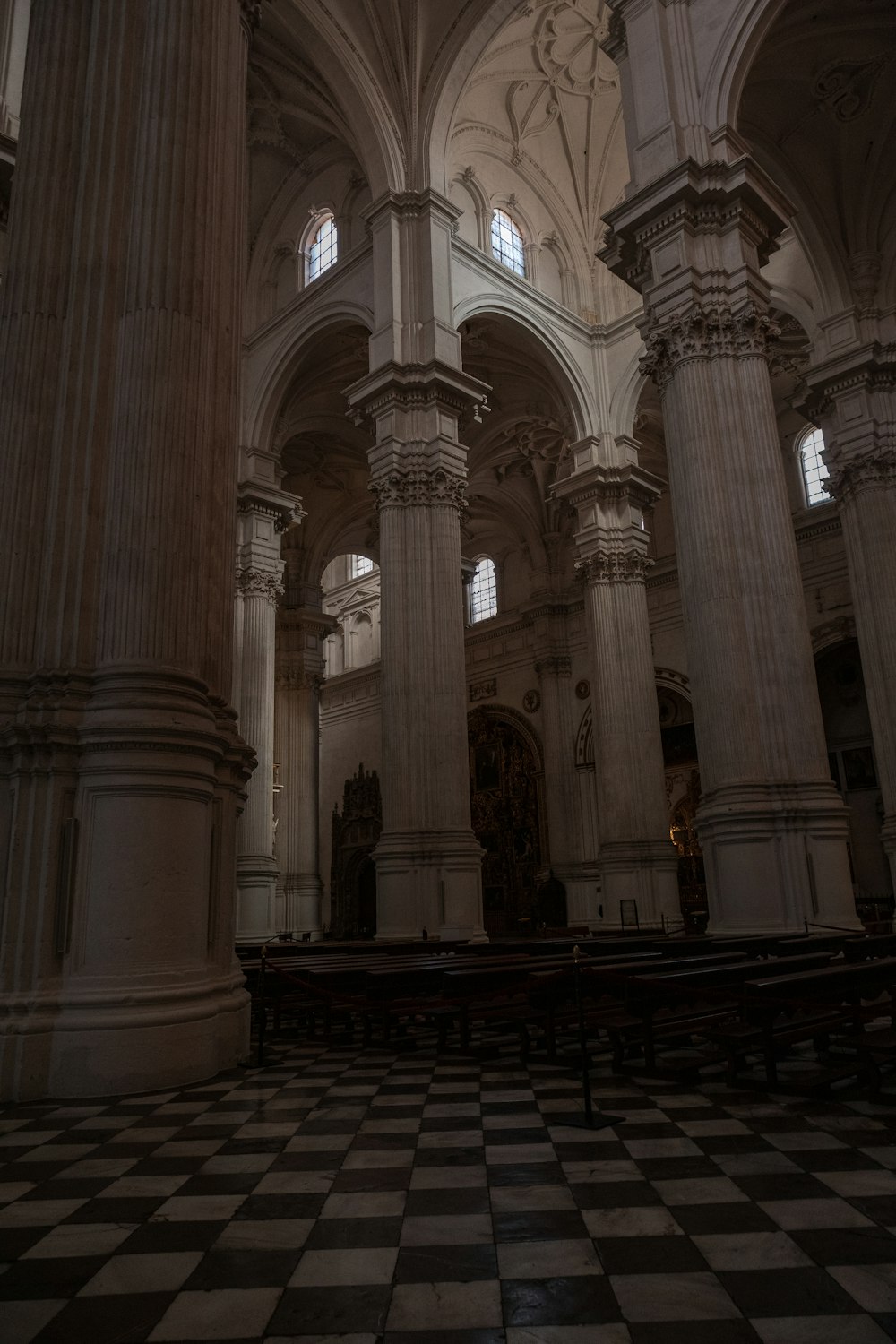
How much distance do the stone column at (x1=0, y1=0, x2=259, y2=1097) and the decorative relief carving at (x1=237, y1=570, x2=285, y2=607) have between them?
38.4 feet

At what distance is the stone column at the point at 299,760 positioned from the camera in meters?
25.4

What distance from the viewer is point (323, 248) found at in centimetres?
2072

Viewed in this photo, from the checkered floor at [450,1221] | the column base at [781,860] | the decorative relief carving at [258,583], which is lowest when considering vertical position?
the checkered floor at [450,1221]

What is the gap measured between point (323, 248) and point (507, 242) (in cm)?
412

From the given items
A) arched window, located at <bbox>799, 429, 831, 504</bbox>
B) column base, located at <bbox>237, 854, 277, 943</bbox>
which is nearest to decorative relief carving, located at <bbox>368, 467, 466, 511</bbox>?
column base, located at <bbox>237, 854, 277, 943</bbox>

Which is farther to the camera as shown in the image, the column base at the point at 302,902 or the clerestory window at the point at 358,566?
the clerestory window at the point at 358,566

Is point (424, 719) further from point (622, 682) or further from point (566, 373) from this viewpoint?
point (566, 373)

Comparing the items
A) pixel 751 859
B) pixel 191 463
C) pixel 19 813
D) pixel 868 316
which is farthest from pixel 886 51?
pixel 19 813

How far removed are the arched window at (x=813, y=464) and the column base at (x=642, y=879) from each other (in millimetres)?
11115

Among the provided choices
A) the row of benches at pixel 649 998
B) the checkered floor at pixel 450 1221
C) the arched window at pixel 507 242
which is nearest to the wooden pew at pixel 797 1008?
the row of benches at pixel 649 998

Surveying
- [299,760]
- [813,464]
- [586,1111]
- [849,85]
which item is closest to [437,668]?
[586,1111]

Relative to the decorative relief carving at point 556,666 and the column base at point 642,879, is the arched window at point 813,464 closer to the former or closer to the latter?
the decorative relief carving at point 556,666

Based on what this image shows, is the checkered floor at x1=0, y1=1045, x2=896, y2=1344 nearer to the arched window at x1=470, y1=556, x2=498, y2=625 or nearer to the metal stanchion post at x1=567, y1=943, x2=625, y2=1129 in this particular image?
the metal stanchion post at x1=567, y1=943, x2=625, y2=1129

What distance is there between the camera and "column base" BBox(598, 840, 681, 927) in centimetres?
1764
